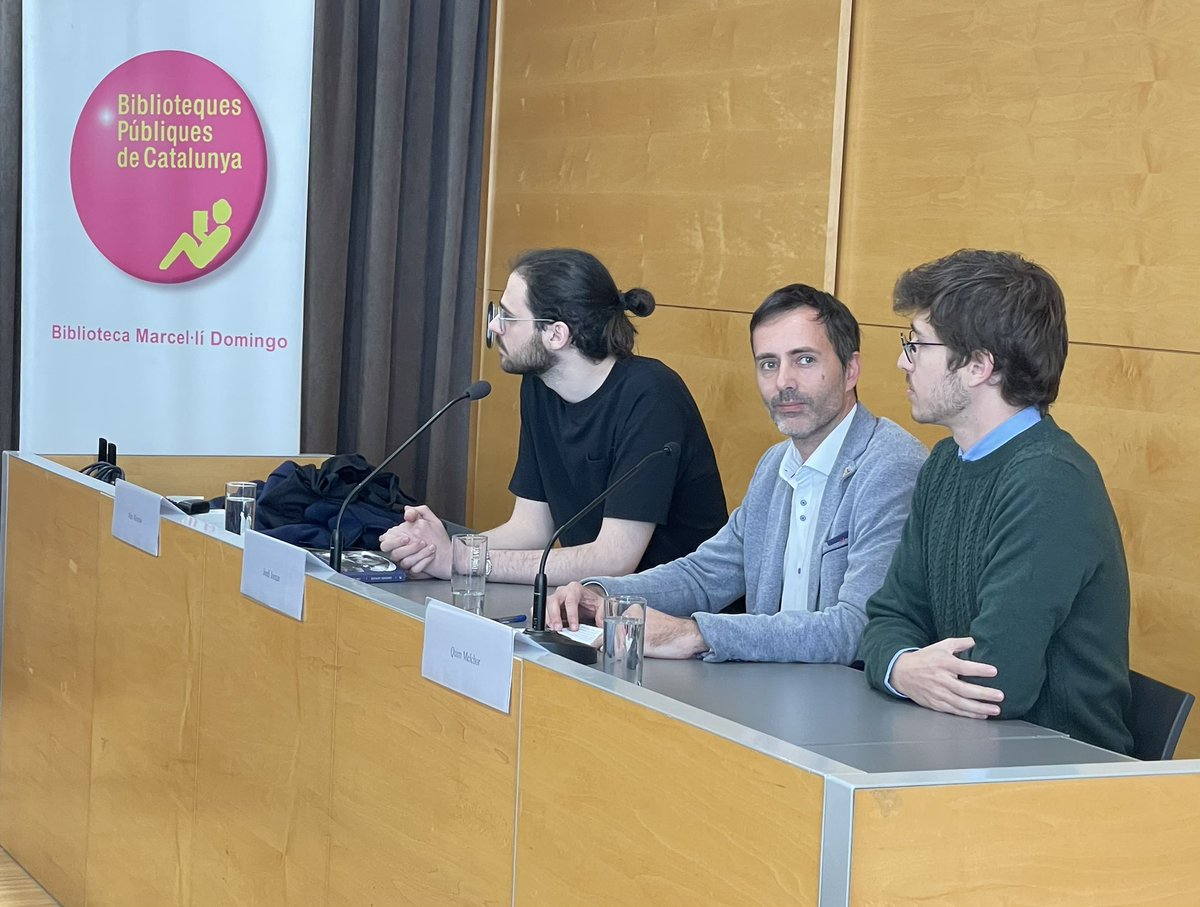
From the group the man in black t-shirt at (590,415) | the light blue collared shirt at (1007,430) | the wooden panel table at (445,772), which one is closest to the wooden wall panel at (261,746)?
the wooden panel table at (445,772)

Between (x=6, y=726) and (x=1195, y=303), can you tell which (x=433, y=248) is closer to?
(x=6, y=726)

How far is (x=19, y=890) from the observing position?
3072 mm

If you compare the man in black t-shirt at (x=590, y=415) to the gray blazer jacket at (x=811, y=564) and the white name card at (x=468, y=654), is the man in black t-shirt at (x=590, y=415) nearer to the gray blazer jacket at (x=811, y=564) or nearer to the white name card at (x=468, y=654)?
the gray blazer jacket at (x=811, y=564)

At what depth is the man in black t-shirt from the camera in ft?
9.23

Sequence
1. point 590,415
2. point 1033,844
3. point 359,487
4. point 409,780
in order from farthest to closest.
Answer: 1. point 590,415
2. point 359,487
3. point 409,780
4. point 1033,844

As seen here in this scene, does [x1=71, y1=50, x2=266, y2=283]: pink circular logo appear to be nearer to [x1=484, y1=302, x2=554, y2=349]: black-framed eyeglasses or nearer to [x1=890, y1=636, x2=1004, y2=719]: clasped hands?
[x1=484, y1=302, x2=554, y2=349]: black-framed eyeglasses

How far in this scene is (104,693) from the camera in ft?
9.48

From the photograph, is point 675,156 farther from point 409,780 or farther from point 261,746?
point 409,780

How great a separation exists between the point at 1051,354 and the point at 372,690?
990mm

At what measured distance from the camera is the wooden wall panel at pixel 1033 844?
4.11 feet

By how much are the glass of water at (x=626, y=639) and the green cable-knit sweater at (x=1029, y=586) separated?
11.4 inches

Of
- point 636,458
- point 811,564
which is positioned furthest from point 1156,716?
point 636,458

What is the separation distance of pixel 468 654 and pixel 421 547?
0.74 metres

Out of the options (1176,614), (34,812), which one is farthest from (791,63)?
(34,812)
